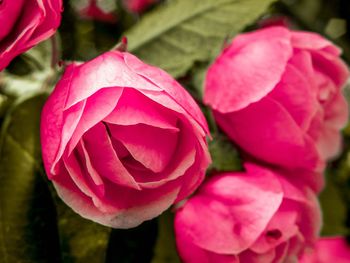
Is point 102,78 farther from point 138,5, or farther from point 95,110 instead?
point 138,5

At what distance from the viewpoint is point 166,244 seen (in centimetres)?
43

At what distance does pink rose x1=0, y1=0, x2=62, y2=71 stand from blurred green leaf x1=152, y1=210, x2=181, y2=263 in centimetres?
16

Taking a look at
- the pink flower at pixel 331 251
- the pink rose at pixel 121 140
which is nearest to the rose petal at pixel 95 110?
the pink rose at pixel 121 140

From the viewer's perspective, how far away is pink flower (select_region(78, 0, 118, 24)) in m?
0.62

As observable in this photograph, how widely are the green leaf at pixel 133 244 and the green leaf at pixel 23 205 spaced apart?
4 centimetres

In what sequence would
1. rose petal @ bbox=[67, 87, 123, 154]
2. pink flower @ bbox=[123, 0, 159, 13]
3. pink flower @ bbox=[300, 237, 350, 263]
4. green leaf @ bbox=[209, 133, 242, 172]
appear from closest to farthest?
rose petal @ bbox=[67, 87, 123, 154]
green leaf @ bbox=[209, 133, 242, 172]
pink flower @ bbox=[300, 237, 350, 263]
pink flower @ bbox=[123, 0, 159, 13]

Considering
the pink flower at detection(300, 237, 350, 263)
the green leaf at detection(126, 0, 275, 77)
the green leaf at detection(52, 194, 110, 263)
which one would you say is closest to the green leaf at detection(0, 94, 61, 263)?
the green leaf at detection(52, 194, 110, 263)

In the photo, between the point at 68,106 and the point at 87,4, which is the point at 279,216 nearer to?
the point at 68,106

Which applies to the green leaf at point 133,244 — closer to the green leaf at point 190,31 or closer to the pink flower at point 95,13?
the green leaf at point 190,31

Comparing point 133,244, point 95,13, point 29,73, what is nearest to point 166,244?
point 133,244

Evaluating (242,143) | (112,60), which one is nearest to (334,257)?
(242,143)

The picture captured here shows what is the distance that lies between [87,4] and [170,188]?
372mm

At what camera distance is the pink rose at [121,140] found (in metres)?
0.29

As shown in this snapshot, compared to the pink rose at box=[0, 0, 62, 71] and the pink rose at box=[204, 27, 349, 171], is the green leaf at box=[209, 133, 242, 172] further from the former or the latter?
the pink rose at box=[0, 0, 62, 71]
